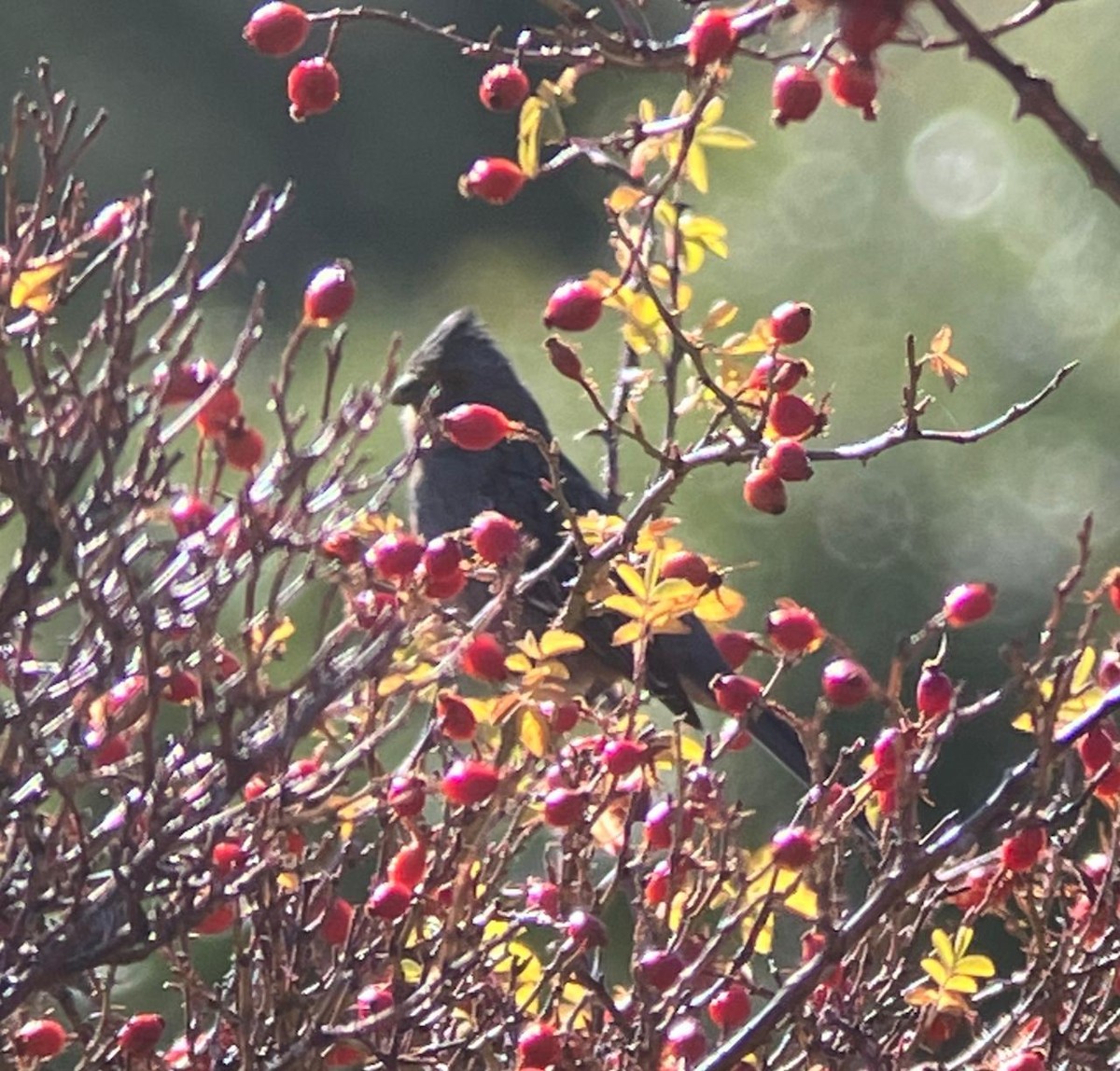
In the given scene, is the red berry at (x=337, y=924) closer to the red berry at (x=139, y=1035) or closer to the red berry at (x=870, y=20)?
the red berry at (x=139, y=1035)

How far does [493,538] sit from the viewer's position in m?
1.50

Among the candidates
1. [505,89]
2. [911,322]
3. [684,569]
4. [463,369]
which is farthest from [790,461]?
[911,322]

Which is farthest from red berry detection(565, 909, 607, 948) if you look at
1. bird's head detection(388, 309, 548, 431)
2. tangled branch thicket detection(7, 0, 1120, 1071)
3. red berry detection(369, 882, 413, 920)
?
bird's head detection(388, 309, 548, 431)

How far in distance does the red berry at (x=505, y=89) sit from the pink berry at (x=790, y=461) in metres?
0.29

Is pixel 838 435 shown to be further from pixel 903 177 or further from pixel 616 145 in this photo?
pixel 616 145

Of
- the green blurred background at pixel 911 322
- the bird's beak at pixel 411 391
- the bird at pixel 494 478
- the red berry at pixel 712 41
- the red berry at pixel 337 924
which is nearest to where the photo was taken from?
the red berry at pixel 712 41

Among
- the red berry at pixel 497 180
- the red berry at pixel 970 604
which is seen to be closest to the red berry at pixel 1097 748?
the red berry at pixel 970 604

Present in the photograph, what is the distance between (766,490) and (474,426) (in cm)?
22

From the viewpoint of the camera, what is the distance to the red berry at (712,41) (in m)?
1.18

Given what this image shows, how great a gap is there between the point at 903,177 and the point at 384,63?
2816 millimetres

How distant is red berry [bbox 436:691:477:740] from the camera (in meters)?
1.45

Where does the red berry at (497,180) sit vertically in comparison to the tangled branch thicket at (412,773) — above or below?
above

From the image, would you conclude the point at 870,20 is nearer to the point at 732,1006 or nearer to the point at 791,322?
the point at 791,322

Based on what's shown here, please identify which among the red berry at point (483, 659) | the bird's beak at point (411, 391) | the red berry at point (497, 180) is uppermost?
the bird's beak at point (411, 391)
